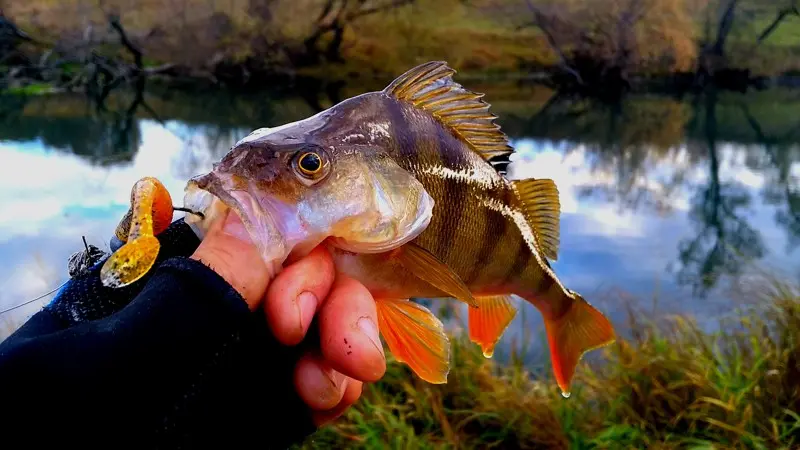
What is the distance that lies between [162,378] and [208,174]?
0.43 metres

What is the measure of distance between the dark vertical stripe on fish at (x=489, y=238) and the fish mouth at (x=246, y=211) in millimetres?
659

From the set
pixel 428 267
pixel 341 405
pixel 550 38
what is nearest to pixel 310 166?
pixel 428 267

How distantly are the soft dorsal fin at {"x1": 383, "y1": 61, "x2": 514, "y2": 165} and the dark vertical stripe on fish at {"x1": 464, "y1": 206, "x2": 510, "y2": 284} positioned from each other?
17 centimetres

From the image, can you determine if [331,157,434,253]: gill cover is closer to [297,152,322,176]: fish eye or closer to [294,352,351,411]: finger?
[297,152,322,176]: fish eye

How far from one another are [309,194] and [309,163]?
67 mm

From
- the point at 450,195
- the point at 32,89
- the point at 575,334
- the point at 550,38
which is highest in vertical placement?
the point at 550,38

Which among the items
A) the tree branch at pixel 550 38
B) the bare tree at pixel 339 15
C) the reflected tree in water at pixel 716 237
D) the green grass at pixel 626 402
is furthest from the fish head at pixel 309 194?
the tree branch at pixel 550 38

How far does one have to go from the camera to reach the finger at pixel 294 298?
1.39m

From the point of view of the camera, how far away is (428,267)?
159 cm

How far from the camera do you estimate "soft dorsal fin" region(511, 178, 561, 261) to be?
2.09m

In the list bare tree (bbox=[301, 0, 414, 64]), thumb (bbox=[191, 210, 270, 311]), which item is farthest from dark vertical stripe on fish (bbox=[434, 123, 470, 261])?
bare tree (bbox=[301, 0, 414, 64])

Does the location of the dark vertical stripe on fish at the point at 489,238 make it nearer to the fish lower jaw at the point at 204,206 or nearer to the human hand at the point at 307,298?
the human hand at the point at 307,298

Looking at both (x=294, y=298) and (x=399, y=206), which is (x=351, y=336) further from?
(x=399, y=206)

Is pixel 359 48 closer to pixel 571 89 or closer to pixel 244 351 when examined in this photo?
pixel 571 89
